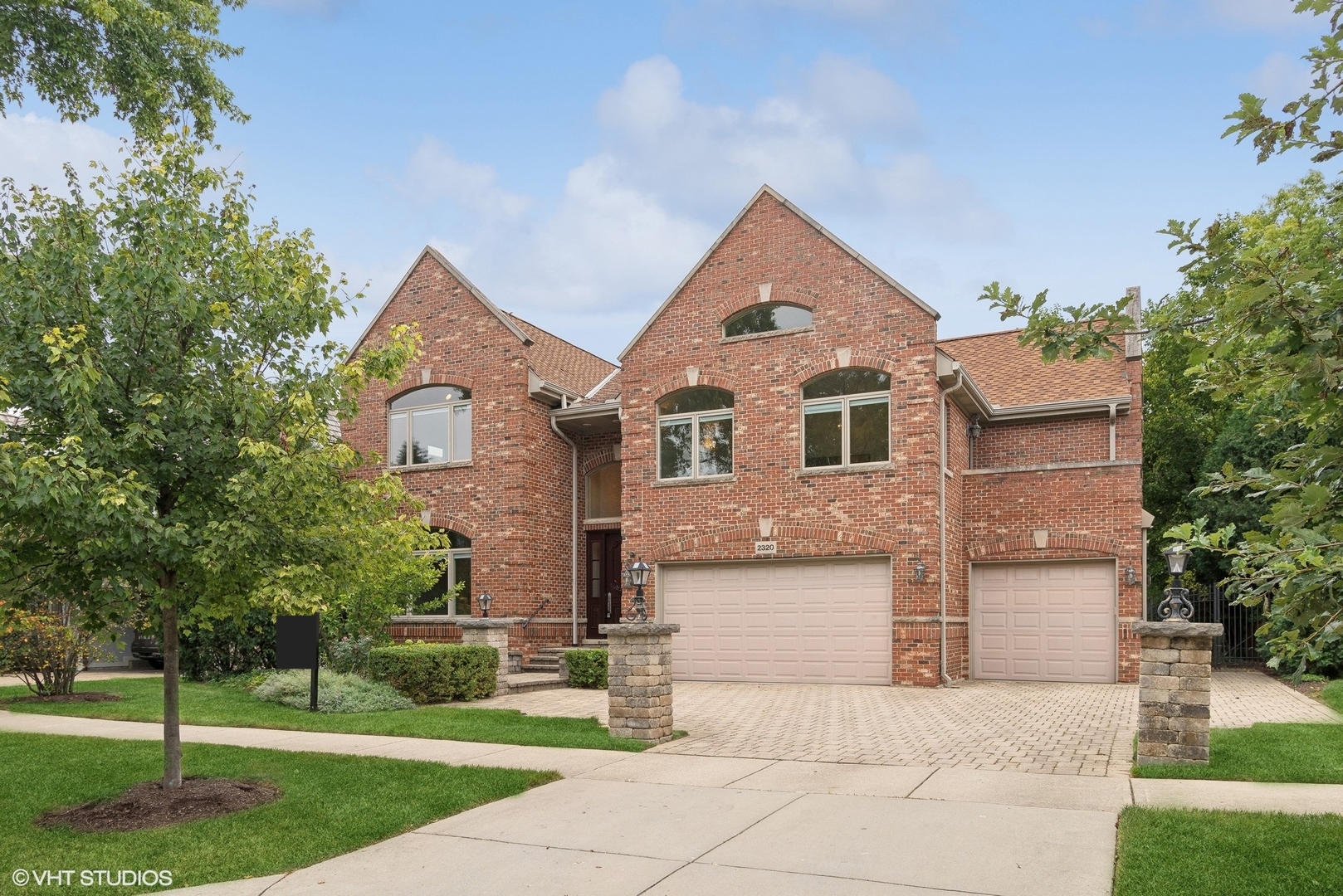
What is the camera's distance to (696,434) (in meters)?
18.7

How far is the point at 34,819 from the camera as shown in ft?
24.1

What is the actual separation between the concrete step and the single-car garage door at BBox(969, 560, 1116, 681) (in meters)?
7.71

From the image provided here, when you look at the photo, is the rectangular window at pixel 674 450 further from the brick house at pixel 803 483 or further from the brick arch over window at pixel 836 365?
the brick arch over window at pixel 836 365

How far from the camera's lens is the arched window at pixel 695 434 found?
60.7ft

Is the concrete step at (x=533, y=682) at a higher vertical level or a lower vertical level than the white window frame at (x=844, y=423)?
lower

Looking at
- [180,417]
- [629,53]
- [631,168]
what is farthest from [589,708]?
[631,168]

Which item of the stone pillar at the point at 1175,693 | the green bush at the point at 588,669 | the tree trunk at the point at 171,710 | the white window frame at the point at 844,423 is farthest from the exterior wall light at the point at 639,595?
the white window frame at the point at 844,423

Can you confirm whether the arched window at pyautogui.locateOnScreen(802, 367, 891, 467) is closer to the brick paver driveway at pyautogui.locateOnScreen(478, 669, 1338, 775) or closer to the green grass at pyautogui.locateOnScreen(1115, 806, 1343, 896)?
the brick paver driveway at pyautogui.locateOnScreen(478, 669, 1338, 775)

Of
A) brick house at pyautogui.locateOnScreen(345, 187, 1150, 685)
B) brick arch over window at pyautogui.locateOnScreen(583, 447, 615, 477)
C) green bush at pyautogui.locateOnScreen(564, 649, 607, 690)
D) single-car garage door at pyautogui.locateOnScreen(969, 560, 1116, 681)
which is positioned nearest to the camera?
green bush at pyautogui.locateOnScreen(564, 649, 607, 690)

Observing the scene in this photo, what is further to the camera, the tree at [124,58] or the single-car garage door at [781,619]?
the single-car garage door at [781,619]

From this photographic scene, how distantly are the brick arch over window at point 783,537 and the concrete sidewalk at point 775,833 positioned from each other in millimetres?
8000

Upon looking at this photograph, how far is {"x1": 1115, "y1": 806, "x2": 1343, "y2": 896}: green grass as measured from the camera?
17.4 ft

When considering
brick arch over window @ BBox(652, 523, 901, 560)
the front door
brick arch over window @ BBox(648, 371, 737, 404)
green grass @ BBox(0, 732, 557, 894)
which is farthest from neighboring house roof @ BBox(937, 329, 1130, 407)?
green grass @ BBox(0, 732, 557, 894)

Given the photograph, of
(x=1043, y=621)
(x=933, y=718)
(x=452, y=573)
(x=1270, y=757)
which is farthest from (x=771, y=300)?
(x=1270, y=757)
